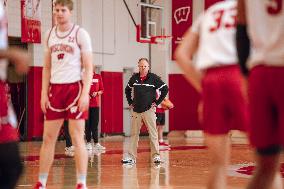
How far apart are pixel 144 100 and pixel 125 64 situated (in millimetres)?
13374

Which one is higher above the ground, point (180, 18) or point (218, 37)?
point (180, 18)

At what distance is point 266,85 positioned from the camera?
138 inches

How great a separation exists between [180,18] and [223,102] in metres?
22.5

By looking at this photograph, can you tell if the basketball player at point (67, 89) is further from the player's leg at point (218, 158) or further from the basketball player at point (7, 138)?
the basketball player at point (7, 138)

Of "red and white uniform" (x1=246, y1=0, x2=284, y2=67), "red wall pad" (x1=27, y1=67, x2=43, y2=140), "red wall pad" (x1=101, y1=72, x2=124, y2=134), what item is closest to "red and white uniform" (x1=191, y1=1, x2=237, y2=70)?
"red and white uniform" (x1=246, y1=0, x2=284, y2=67)

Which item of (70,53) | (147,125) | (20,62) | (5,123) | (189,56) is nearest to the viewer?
(20,62)

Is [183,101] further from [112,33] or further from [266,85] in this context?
[266,85]

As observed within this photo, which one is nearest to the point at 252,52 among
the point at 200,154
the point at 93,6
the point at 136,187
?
the point at 136,187

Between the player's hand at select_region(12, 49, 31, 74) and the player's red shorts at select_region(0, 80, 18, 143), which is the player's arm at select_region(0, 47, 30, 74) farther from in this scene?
the player's red shorts at select_region(0, 80, 18, 143)

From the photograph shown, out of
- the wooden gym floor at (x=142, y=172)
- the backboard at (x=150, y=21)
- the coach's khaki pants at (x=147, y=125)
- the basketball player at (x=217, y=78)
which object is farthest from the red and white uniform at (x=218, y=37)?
the backboard at (x=150, y=21)

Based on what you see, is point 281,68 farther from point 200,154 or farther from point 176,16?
point 176,16

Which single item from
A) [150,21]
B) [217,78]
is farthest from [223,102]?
[150,21]

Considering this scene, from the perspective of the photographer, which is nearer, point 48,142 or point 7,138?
point 7,138

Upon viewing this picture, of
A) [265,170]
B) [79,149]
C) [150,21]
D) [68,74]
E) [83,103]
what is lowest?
[79,149]
